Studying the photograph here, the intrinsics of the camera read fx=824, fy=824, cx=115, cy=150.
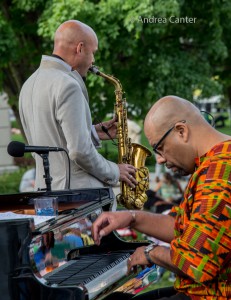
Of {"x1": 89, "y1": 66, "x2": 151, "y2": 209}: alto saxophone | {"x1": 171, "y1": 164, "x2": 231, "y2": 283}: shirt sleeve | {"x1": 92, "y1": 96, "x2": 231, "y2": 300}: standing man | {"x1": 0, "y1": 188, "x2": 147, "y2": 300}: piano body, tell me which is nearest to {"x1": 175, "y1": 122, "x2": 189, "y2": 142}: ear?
{"x1": 92, "y1": 96, "x2": 231, "y2": 300}: standing man

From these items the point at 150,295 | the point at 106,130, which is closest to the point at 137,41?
the point at 106,130

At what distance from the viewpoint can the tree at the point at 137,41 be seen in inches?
394

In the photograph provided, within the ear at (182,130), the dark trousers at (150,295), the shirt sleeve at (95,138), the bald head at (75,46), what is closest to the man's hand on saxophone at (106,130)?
the shirt sleeve at (95,138)

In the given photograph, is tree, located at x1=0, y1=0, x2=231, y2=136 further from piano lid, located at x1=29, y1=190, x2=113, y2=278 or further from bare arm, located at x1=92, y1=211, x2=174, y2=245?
bare arm, located at x1=92, y1=211, x2=174, y2=245

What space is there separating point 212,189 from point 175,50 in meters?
8.77

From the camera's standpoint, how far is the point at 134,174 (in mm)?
5211

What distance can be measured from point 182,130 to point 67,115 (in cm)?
152

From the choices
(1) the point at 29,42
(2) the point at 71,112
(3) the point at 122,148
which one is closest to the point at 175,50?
(1) the point at 29,42

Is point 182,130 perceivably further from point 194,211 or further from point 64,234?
point 64,234

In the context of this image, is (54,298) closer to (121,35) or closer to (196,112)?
(196,112)

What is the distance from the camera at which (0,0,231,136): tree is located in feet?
32.8

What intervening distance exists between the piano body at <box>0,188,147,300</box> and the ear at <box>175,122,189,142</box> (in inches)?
26.8

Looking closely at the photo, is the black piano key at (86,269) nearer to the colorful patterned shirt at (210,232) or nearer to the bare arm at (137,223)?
the bare arm at (137,223)

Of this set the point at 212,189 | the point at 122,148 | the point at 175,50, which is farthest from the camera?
the point at 175,50
